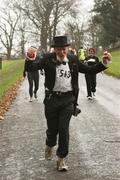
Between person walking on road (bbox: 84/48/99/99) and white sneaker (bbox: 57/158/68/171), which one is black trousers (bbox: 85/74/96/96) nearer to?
person walking on road (bbox: 84/48/99/99)

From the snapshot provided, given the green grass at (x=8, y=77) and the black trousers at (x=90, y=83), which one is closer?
the black trousers at (x=90, y=83)

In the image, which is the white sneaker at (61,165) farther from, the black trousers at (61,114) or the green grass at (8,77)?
the green grass at (8,77)

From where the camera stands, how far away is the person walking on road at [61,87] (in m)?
7.97

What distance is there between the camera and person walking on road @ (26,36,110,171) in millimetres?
7973

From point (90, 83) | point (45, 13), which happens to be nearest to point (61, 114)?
point (90, 83)

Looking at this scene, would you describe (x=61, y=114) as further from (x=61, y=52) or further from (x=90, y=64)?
(x=90, y=64)

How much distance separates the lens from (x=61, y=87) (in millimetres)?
8016

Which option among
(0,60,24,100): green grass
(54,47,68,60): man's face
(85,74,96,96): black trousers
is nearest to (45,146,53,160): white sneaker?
(54,47,68,60): man's face

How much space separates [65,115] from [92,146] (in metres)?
1.98

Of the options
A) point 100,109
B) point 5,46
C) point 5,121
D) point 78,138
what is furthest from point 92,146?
point 5,46

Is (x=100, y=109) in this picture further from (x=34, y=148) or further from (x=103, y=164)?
(x=103, y=164)

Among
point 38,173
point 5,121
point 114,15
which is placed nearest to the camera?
point 38,173

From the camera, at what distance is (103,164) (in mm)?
8359

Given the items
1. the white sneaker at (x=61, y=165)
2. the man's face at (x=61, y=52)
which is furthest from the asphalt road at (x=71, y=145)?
the man's face at (x=61, y=52)
